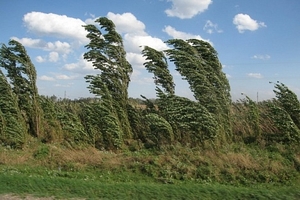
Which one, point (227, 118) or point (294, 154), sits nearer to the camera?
point (294, 154)

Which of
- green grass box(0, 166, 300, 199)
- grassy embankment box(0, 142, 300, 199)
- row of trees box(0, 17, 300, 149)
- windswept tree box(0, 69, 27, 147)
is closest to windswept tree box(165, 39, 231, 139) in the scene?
row of trees box(0, 17, 300, 149)

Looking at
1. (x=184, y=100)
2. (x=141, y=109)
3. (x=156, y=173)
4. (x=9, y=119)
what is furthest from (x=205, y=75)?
(x=9, y=119)

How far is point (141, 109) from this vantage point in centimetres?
1561

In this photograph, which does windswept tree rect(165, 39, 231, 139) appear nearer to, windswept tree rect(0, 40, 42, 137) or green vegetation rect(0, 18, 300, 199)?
green vegetation rect(0, 18, 300, 199)

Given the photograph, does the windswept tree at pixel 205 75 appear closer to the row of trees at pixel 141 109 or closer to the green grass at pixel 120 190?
the row of trees at pixel 141 109

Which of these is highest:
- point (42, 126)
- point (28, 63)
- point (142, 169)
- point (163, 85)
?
point (28, 63)

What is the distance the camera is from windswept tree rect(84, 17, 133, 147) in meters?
15.1

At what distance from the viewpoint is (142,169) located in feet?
35.3

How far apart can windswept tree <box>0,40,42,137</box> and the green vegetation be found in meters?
0.05

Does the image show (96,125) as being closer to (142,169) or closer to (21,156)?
(21,156)

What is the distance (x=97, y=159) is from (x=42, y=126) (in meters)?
5.86

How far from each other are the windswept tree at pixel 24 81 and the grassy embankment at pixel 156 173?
3212 mm

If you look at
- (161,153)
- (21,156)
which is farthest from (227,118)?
(21,156)

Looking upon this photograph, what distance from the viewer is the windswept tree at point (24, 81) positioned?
1625cm
